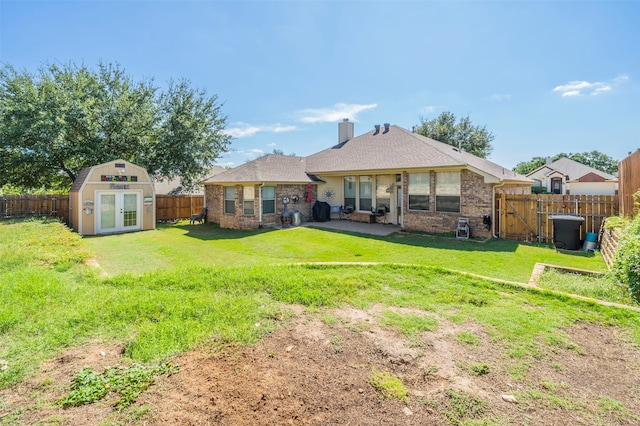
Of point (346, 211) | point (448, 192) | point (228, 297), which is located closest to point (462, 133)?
point (346, 211)

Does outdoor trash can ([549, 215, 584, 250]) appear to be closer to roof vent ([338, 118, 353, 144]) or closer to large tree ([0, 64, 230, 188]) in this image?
roof vent ([338, 118, 353, 144])

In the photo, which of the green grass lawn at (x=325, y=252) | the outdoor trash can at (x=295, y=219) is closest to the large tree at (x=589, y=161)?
the outdoor trash can at (x=295, y=219)

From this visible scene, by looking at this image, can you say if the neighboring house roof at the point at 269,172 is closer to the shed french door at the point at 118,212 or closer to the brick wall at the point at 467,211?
the shed french door at the point at 118,212

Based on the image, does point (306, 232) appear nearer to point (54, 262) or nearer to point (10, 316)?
point (54, 262)

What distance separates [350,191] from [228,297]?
11690 mm

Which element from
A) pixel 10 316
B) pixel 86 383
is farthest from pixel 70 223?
pixel 86 383

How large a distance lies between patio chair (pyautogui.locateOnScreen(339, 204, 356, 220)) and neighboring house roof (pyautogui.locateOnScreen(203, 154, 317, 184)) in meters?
2.14

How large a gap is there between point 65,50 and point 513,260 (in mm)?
22495

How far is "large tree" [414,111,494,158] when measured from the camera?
31797 millimetres

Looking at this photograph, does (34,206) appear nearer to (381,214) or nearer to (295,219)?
(295,219)

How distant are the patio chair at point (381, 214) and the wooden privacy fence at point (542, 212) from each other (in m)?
4.84

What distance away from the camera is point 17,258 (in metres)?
6.31

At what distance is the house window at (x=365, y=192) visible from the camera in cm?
1502

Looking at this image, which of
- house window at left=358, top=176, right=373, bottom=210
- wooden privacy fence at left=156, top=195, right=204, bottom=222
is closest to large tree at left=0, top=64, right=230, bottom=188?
wooden privacy fence at left=156, top=195, right=204, bottom=222
